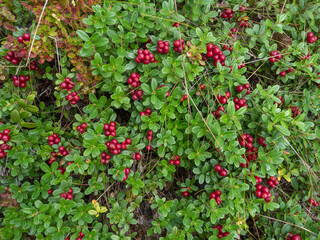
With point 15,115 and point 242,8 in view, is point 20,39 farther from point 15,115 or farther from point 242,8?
point 242,8

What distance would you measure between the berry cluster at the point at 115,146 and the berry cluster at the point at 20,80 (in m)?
1.37

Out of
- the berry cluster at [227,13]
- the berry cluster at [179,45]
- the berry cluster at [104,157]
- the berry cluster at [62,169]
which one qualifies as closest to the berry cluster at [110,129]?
the berry cluster at [104,157]

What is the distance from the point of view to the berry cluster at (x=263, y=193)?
298 cm

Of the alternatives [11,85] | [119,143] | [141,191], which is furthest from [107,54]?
[141,191]

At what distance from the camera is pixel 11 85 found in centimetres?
305

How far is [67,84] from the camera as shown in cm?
291

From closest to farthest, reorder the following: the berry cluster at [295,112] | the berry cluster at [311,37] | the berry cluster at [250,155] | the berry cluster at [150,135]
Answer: the berry cluster at [150,135] → the berry cluster at [250,155] → the berry cluster at [295,112] → the berry cluster at [311,37]

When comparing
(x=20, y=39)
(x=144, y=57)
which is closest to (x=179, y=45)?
(x=144, y=57)

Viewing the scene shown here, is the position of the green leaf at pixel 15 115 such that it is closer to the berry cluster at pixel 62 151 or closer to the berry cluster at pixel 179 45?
the berry cluster at pixel 62 151

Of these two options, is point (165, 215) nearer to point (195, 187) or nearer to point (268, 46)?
point (195, 187)

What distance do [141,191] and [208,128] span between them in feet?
3.97

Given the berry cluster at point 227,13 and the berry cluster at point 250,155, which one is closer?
the berry cluster at point 250,155

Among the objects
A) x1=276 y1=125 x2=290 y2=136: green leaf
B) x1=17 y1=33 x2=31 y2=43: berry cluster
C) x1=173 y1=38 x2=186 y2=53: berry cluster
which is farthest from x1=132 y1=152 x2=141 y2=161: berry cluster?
x1=17 y1=33 x2=31 y2=43: berry cluster

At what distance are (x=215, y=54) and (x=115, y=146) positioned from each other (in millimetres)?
1677
